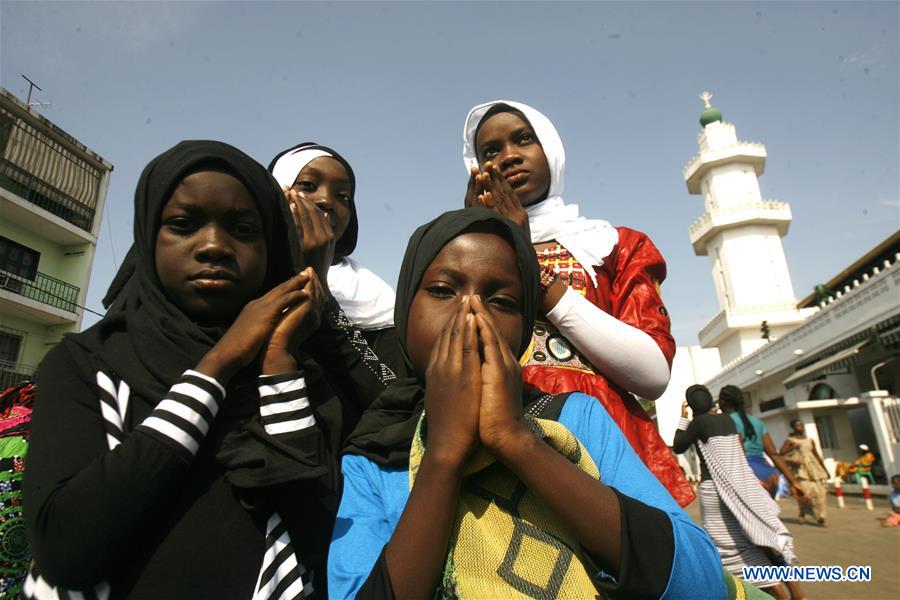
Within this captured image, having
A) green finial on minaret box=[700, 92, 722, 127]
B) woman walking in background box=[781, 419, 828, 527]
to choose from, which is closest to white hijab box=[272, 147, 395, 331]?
woman walking in background box=[781, 419, 828, 527]

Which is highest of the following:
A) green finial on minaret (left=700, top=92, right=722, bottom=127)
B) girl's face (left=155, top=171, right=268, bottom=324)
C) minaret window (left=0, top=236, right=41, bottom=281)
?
green finial on minaret (left=700, top=92, right=722, bottom=127)

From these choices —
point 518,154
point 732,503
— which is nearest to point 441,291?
point 518,154

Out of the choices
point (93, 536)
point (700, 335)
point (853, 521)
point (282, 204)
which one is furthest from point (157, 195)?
point (700, 335)

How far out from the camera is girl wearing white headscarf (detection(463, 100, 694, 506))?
1533 mm

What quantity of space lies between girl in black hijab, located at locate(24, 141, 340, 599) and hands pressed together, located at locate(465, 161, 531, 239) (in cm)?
64

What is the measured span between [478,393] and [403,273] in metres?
0.53

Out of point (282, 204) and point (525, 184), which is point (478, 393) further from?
point (525, 184)

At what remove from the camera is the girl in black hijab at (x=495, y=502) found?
937 mm

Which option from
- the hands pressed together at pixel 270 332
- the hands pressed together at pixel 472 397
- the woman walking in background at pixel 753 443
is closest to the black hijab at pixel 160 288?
the hands pressed together at pixel 270 332

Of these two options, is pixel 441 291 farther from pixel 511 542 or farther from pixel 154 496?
pixel 154 496

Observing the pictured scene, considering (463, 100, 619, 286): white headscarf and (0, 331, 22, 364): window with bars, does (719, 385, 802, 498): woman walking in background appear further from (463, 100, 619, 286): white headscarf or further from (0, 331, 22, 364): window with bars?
(0, 331, 22, 364): window with bars

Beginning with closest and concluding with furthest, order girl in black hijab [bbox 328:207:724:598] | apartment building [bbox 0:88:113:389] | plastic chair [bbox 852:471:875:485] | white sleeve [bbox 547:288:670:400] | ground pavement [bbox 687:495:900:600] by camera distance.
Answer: girl in black hijab [bbox 328:207:724:598] → white sleeve [bbox 547:288:670:400] → ground pavement [bbox 687:495:900:600] → apartment building [bbox 0:88:113:389] → plastic chair [bbox 852:471:875:485]

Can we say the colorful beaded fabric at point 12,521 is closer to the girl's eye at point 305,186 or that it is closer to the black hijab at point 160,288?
the black hijab at point 160,288

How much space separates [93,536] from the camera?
37.9 inches
